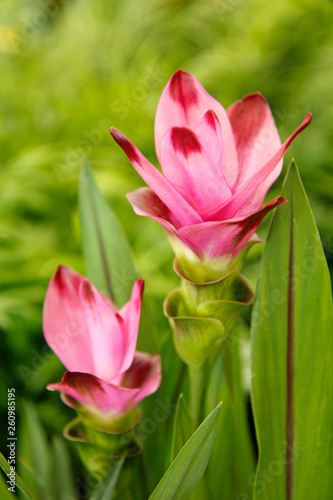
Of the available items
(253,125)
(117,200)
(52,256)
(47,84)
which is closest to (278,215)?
(253,125)

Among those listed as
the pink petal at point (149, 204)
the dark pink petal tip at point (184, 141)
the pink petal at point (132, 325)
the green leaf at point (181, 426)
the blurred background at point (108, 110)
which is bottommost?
the green leaf at point (181, 426)

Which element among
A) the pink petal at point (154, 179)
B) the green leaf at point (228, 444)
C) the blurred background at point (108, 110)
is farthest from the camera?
the blurred background at point (108, 110)

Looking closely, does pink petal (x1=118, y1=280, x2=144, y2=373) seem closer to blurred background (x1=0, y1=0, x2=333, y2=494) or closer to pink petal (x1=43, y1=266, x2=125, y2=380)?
pink petal (x1=43, y1=266, x2=125, y2=380)

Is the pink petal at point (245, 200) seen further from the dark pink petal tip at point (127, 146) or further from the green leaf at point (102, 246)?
the green leaf at point (102, 246)

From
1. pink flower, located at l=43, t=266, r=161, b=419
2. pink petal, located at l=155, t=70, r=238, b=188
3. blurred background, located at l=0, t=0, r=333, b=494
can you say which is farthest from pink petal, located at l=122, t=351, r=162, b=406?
blurred background, located at l=0, t=0, r=333, b=494

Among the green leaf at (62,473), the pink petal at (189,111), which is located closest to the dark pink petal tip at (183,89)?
the pink petal at (189,111)
